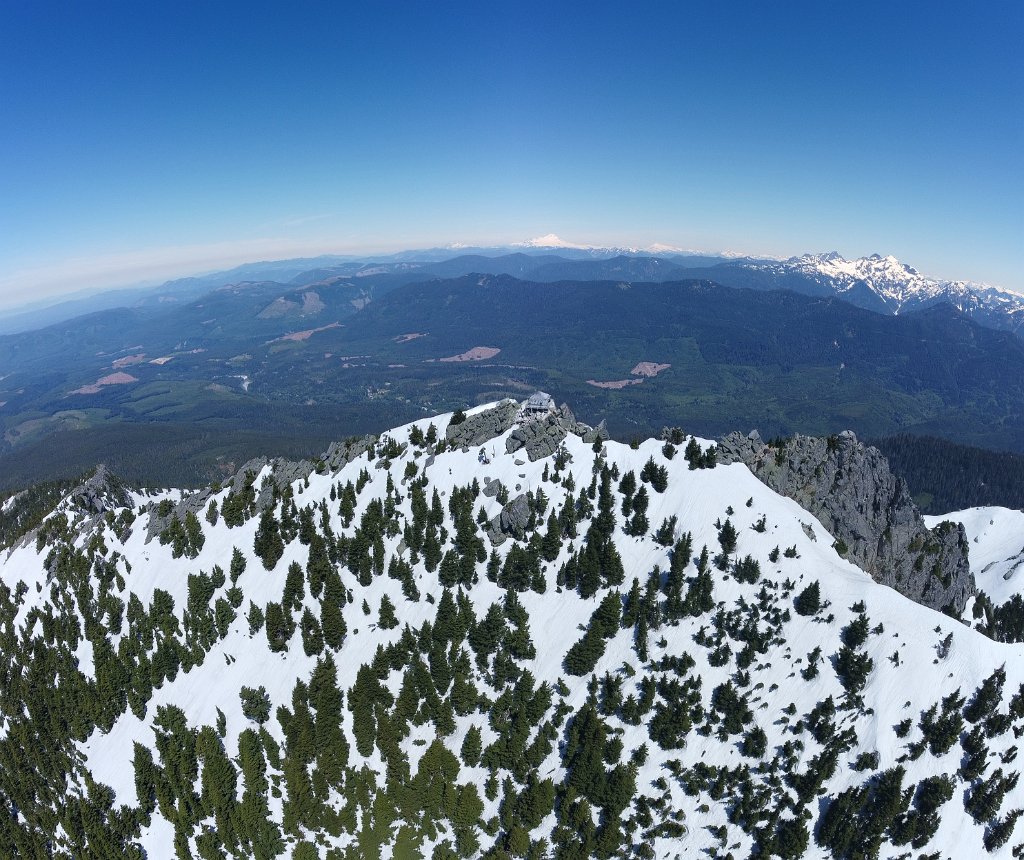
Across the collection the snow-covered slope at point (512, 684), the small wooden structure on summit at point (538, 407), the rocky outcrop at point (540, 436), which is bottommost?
the snow-covered slope at point (512, 684)

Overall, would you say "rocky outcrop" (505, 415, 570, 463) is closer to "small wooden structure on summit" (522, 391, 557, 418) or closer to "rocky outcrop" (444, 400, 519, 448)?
"small wooden structure on summit" (522, 391, 557, 418)

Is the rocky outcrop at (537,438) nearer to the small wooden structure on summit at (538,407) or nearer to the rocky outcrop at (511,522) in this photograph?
the small wooden structure on summit at (538,407)

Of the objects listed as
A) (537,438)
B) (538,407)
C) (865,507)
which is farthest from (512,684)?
(865,507)

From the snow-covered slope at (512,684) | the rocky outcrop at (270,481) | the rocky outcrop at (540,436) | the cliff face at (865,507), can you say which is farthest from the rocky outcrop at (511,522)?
the rocky outcrop at (270,481)

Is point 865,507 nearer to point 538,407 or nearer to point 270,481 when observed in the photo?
point 538,407

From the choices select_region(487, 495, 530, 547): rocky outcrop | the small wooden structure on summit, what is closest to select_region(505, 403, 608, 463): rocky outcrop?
the small wooden structure on summit
